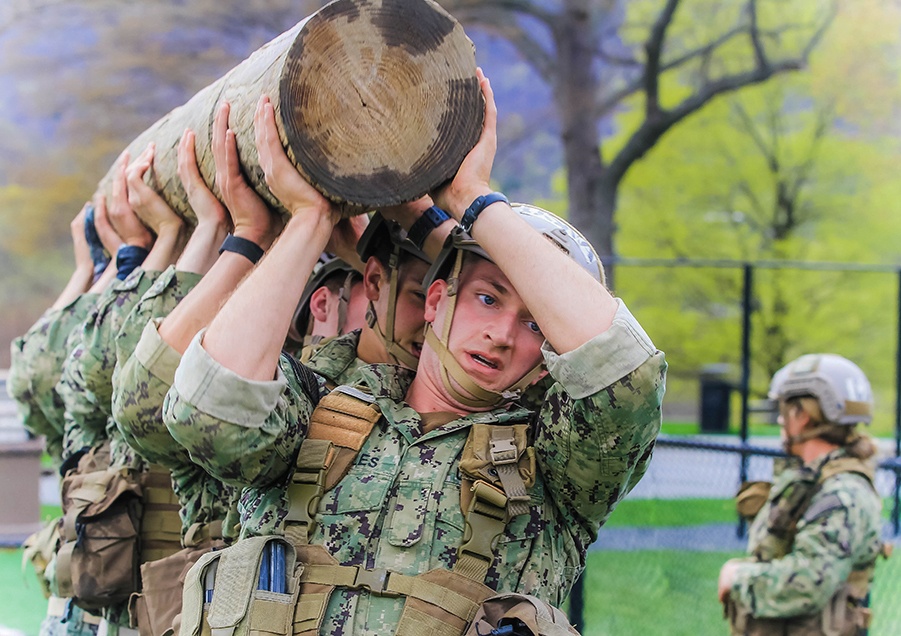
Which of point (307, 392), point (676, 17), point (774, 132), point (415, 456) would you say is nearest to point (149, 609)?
point (307, 392)

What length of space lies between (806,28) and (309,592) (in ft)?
57.8

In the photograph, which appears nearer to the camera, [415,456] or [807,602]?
[415,456]

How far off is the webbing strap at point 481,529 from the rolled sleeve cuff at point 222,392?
50cm

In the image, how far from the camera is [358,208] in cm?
280

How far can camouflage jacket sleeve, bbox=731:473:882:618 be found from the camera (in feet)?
16.3

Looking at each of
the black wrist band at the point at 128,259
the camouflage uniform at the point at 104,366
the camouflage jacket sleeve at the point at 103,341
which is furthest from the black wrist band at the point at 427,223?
the black wrist band at the point at 128,259

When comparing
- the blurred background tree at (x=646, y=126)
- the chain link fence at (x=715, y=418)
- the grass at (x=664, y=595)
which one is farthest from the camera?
the blurred background tree at (x=646, y=126)

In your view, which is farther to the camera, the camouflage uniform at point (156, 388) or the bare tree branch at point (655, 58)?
the bare tree branch at point (655, 58)

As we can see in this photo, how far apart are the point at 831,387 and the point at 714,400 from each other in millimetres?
13299

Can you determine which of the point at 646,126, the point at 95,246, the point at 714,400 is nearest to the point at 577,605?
the point at 95,246

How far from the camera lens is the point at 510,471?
2514 millimetres

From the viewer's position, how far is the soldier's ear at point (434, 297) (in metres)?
2.77

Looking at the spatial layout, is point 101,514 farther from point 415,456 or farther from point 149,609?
point 415,456

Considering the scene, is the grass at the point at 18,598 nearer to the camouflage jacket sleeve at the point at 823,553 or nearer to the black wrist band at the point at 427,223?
the camouflage jacket sleeve at the point at 823,553
